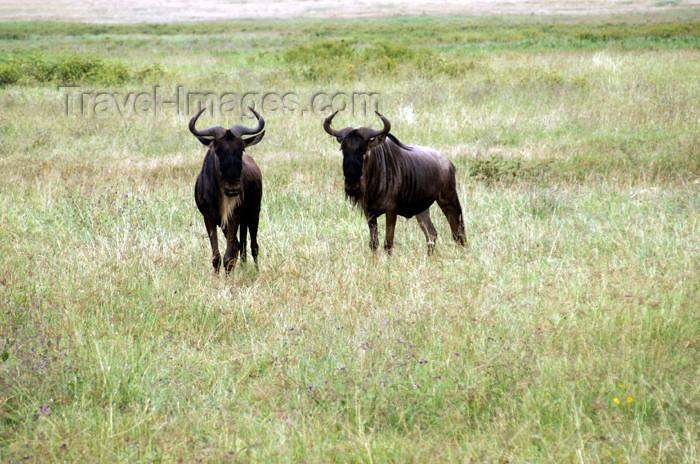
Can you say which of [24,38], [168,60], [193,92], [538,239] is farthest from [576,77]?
[24,38]

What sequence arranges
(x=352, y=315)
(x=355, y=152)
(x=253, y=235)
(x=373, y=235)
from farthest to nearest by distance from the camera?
(x=373, y=235) → (x=253, y=235) → (x=355, y=152) → (x=352, y=315)

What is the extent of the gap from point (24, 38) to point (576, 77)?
47444mm

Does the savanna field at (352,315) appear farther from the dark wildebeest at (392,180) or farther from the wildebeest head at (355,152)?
the wildebeest head at (355,152)

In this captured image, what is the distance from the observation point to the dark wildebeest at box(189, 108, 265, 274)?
A: 18.4ft

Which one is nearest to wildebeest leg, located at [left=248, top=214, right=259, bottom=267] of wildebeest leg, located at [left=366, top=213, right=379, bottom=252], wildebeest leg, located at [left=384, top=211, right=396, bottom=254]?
wildebeest leg, located at [left=366, top=213, right=379, bottom=252]

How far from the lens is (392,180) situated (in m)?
6.56

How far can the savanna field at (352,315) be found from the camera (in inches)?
126

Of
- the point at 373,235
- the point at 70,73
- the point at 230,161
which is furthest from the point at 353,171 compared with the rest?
the point at 70,73

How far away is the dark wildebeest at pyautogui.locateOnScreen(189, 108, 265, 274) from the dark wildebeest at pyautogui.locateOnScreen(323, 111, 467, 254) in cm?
87

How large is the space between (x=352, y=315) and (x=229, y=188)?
166 cm

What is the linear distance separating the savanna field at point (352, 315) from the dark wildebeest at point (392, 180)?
1.08 ft

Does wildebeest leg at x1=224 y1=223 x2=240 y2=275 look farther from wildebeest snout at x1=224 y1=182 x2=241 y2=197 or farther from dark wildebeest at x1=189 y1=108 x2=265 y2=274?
wildebeest snout at x1=224 y1=182 x2=241 y2=197

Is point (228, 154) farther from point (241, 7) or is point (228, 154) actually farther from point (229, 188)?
point (241, 7)

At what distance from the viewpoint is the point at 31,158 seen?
411 inches
